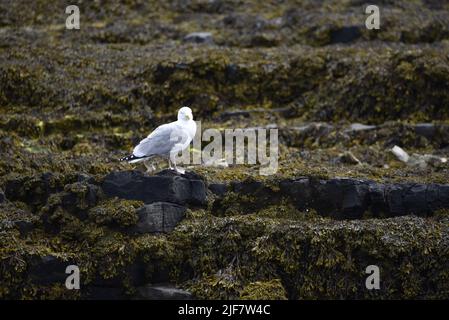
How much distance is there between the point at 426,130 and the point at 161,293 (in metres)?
6.59

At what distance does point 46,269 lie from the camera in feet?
32.8

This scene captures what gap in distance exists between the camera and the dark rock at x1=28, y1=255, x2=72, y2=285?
996 centimetres

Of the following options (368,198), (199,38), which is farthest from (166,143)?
(199,38)

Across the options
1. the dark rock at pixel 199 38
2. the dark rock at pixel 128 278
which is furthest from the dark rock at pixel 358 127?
the dark rock at pixel 128 278

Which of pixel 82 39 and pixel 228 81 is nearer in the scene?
pixel 228 81

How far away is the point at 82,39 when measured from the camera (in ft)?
62.6

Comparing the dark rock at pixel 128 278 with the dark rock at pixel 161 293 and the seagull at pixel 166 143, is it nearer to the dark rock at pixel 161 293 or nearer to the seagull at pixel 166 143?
the dark rock at pixel 161 293

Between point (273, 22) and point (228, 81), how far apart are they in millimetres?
3739

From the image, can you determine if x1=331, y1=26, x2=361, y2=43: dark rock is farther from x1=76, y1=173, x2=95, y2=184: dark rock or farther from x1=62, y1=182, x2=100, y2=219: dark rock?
x1=62, y1=182, x2=100, y2=219: dark rock

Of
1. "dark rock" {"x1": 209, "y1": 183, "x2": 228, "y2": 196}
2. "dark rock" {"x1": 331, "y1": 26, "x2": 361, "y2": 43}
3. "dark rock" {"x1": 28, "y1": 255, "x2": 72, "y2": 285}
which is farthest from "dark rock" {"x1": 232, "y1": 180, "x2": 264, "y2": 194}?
"dark rock" {"x1": 331, "y1": 26, "x2": 361, "y2": 43}
